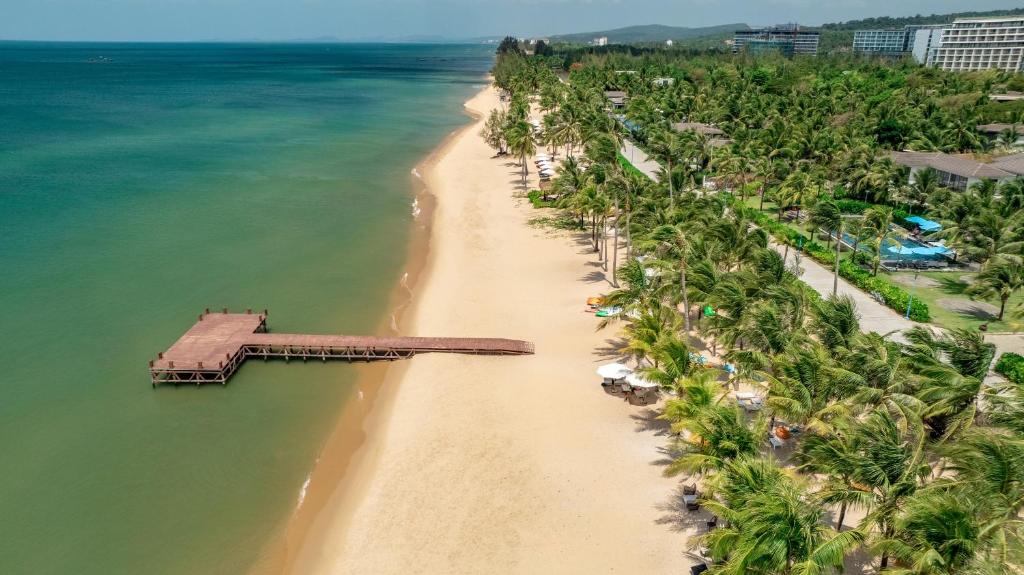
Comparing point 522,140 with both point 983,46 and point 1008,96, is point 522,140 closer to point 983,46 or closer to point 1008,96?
point 1008,96

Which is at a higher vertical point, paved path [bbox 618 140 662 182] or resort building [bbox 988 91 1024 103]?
resort building [bbox 988 91 1024 103]

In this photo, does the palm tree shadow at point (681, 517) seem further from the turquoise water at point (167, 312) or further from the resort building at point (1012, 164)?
the resort building at point (1012, 164)

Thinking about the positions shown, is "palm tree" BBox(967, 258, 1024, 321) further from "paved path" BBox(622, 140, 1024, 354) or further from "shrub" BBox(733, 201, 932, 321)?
"shrub" BBox(733, 201, 932, 321)

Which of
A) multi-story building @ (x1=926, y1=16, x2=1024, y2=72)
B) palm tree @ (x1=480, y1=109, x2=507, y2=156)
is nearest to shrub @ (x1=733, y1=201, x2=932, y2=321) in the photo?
palm tree @ (x1=480, y1=109, x2=507, y2=156)

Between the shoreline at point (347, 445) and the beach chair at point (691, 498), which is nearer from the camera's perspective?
the beach chair at point (691, 498)

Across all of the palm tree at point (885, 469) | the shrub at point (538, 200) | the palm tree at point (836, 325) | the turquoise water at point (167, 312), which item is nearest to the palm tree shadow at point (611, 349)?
the palm tree at point (836, 325)

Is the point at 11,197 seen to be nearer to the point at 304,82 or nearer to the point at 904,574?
the point at 904,574

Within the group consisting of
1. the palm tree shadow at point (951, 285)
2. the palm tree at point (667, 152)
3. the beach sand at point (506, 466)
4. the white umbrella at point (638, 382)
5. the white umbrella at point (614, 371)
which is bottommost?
the beach sand at point (506, 466)

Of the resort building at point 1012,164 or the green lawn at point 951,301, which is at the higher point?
the resort building at point 1012,164
